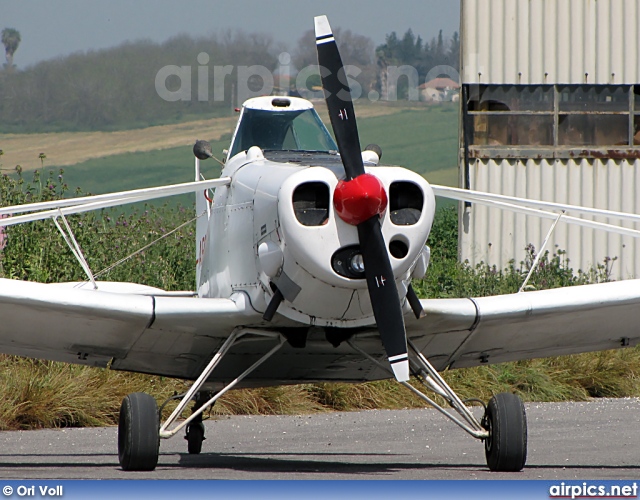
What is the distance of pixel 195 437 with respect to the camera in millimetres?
9609

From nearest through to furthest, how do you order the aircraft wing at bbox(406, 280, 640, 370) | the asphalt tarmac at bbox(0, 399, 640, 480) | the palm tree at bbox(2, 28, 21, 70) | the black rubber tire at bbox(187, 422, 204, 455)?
the asphalt tarmac at bbox(0, 399, 640, 480) < the aircraft wing at bbox(406, 280, 640, 370) < the black rubber tire at bbox(187, 422, 204, 455) < the palm tree at bbox(2, 28, 21, 70)

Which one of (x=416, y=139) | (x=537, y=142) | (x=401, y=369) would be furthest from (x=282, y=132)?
(x=416, y=139)

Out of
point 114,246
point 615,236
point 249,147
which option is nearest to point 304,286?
point 249,147

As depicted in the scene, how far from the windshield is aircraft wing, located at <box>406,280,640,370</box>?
169 cm

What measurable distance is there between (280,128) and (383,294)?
7.89ft

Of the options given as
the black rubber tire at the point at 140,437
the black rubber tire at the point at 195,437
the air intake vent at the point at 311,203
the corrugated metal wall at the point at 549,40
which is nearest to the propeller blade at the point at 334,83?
the air intake vent at the point at 311,203

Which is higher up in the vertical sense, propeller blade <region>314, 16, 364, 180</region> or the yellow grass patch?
propeller blade <region>314, 16, 364, 180</region>

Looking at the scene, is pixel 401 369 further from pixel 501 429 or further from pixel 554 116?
pixel 554 116

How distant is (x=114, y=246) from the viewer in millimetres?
15016

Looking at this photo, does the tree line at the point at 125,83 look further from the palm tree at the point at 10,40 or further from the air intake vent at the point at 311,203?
the air intake vent at the point at 311,203

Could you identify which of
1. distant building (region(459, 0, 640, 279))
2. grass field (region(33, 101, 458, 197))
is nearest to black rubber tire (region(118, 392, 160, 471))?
distant building (region(459, 0, 640, 279))

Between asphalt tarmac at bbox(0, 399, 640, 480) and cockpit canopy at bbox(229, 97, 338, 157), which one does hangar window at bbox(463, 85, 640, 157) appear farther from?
cockpit canopy at bbox(229, 97, 338, 157)

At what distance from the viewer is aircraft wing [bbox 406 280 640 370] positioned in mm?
8180

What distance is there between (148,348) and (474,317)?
7.81 feet
